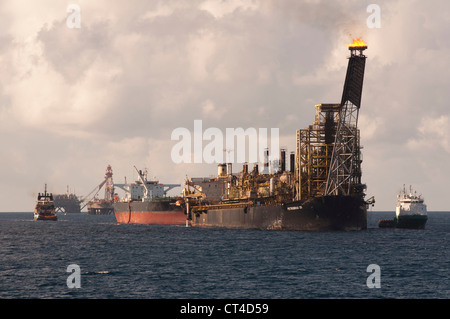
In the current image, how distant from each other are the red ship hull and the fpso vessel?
3380cm

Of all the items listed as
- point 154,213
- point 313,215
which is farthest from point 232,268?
point 154,213

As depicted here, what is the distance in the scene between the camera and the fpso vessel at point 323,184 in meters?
101

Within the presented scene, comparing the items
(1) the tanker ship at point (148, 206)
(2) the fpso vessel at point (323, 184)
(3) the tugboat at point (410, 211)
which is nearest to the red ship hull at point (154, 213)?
(1) the tanker ship at point (148, 206)

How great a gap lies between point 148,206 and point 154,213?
328cm

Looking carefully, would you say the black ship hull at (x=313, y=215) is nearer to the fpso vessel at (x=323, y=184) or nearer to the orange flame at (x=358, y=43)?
the fpso vessel at (x=323, y=184)

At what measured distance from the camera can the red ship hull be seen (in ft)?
523

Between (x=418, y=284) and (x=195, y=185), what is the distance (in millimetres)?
104591

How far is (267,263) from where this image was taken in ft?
216

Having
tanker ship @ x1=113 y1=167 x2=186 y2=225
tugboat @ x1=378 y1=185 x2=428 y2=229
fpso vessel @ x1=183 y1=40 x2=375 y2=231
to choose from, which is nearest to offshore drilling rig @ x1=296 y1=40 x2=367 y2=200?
fpso vessel @ x1=183 y1=40 x2=375 y2=231

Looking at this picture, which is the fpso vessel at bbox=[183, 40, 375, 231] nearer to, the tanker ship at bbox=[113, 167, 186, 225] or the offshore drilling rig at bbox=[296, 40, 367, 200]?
the offshore drilling rig at bbox=[296, 40, 367, 200]

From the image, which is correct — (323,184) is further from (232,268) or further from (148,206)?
(148,206)

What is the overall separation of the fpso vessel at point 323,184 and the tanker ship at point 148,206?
35270 mm
